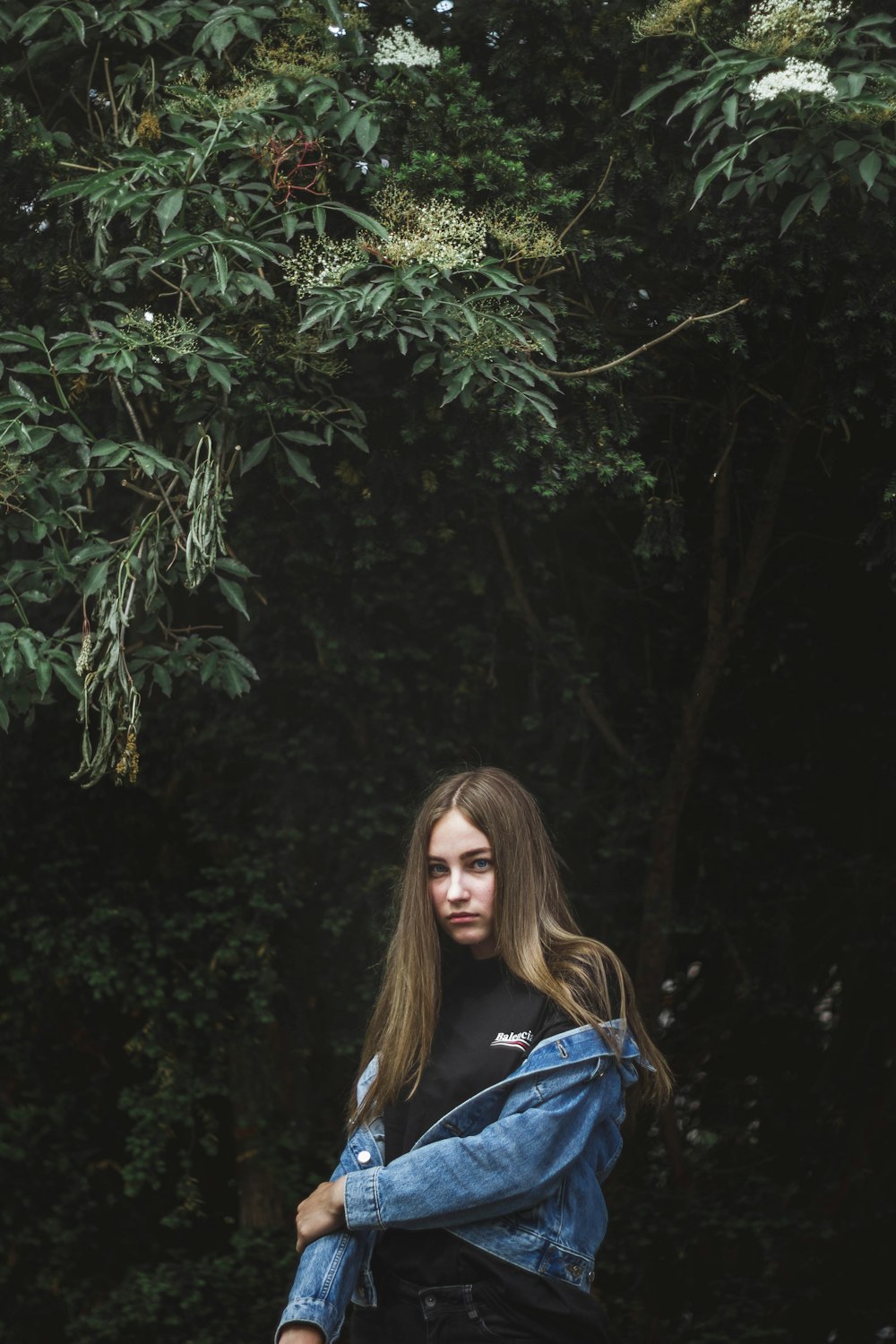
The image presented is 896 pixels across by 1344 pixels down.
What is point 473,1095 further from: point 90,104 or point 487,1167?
point 90,104

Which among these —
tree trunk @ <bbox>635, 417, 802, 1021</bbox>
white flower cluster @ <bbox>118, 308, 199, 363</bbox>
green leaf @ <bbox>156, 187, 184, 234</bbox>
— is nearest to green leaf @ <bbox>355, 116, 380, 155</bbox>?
green leaf @ <bbox>156, 187, 184, 234</bbox>

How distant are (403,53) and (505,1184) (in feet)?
6.93

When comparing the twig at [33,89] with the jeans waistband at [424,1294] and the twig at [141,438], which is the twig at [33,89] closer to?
the twig at [141,438]

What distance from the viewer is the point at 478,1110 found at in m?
1.69

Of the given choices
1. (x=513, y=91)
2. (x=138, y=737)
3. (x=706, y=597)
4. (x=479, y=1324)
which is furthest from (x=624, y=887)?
(x=479, y=1324)

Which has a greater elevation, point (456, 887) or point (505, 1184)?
point (456, 887)

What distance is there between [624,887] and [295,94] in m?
2.22

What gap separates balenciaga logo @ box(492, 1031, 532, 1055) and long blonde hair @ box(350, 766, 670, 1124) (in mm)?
58

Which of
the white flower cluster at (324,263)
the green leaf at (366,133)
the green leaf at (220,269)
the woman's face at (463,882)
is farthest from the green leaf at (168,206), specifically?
the woman's face at (463,882)

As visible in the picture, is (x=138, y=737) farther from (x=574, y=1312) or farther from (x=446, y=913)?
(x=574, y=1312)

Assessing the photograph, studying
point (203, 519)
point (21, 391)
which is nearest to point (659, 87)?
point (203, 519)

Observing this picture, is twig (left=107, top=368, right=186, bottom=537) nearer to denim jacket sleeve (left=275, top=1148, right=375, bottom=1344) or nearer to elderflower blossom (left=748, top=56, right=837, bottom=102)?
elderflower blossom (left=748, top=56, right=837, bottom=102)

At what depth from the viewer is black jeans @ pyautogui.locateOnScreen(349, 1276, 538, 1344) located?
1.63 metres

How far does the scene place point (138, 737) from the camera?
3809 millimetres
